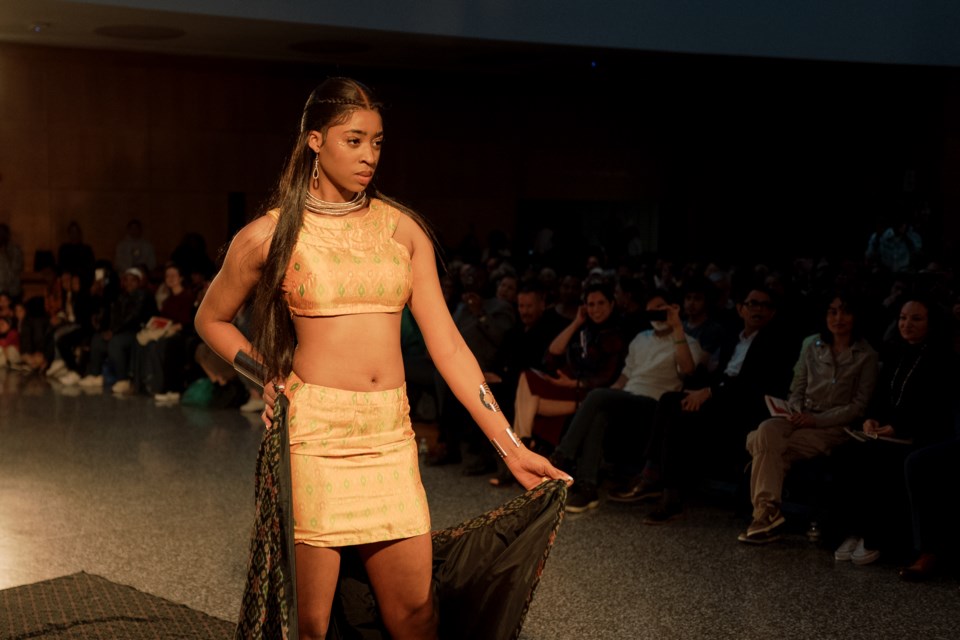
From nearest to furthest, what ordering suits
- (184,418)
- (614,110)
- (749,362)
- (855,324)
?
(855,324), (749,362), (184,418), (614,110)

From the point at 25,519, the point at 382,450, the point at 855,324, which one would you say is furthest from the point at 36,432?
the point at 382,450

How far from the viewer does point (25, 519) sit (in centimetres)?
479

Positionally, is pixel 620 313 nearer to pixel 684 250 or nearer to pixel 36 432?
pixel 36 432

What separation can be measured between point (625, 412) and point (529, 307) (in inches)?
42.2

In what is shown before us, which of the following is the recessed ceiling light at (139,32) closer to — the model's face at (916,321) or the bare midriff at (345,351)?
the model's face at (916,321)

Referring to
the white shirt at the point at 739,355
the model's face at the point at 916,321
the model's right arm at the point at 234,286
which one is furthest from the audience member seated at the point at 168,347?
the model's right arm at the point at 234,286

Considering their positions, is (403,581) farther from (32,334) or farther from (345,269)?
(32,334)

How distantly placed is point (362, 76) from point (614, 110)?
358 cm

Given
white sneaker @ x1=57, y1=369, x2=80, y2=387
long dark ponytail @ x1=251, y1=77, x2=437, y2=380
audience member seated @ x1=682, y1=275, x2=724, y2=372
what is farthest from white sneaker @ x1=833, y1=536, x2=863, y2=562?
white sneaker @ x1=57, y1=369, x2=80, y2=387

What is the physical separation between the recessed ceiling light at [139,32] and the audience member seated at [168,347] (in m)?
2.13

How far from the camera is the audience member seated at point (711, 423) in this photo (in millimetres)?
4816

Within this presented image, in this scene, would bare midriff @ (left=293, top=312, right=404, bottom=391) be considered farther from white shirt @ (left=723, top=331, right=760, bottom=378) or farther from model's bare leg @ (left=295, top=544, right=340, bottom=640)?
white shirt @ (left=723, top=331, right=760, bottom=378)

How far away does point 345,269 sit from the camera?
212 cm

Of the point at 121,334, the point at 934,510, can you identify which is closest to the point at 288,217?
the point at 934,510
